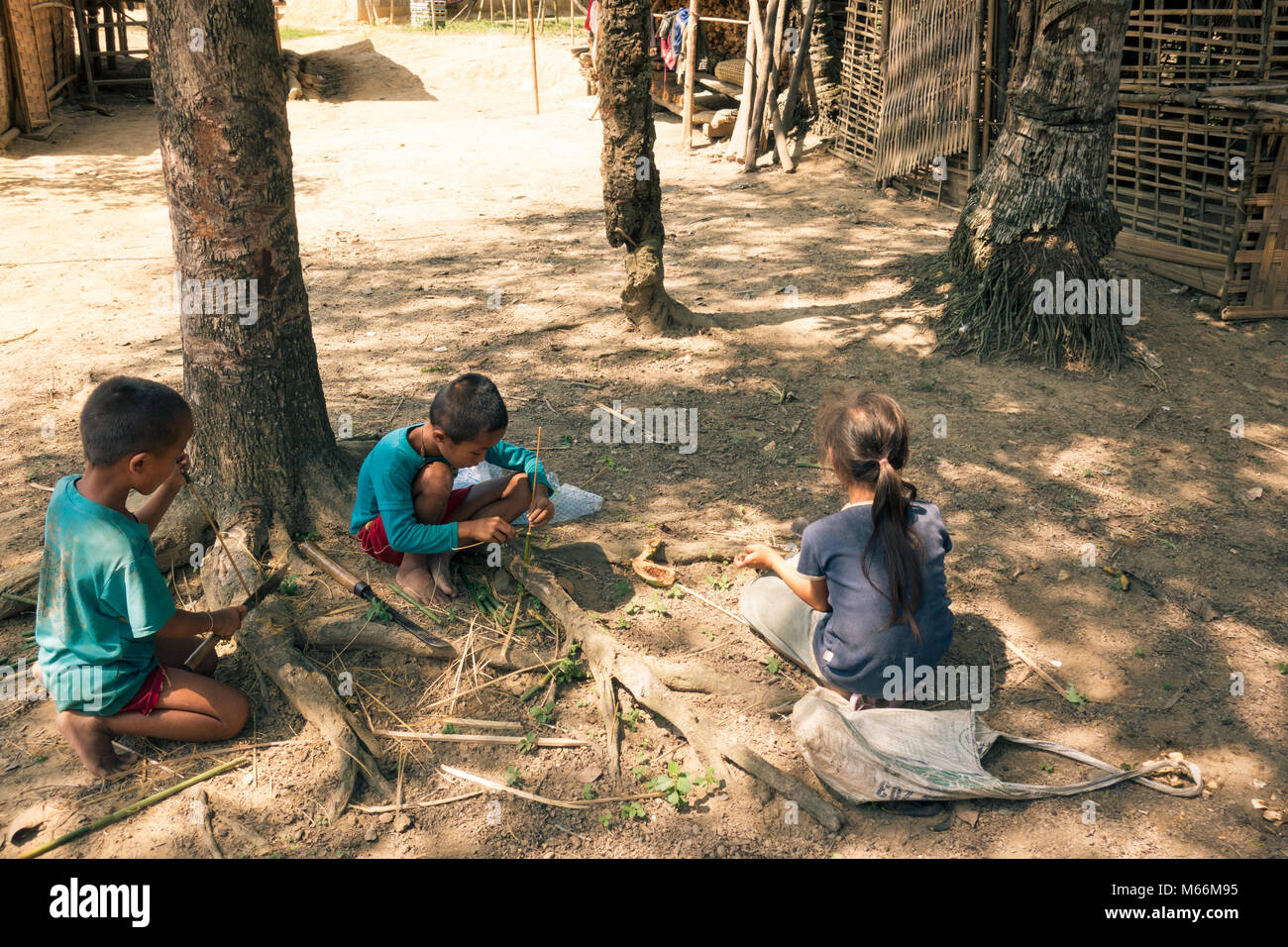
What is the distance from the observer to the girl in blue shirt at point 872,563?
3.19 m

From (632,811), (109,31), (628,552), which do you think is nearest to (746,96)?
(628,552)

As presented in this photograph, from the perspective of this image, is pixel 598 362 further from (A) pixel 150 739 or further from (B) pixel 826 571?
(A) pixel 150 739

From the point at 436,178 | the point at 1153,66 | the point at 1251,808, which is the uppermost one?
the point at 1153,66

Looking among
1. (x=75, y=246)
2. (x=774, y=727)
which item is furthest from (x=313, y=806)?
(x=75, y=246)

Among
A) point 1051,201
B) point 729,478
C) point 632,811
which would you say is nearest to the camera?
point 632,811

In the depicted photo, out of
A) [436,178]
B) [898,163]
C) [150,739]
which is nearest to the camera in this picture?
[150,739]

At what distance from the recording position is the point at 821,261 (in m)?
8.38

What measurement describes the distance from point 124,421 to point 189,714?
980 millimetres

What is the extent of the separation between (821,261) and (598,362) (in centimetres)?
290

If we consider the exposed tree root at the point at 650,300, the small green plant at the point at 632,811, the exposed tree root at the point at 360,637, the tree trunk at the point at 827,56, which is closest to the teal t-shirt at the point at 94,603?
the exposed tree root at the point at 360,637

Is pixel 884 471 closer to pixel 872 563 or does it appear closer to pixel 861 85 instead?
pixel 872 563

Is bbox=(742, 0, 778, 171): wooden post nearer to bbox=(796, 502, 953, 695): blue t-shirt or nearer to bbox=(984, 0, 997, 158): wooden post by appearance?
bbox=(984, 0, 997, 158): wooden post

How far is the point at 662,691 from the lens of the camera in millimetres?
3367

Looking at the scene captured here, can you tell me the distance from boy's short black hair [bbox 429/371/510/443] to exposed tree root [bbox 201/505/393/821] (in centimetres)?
95
